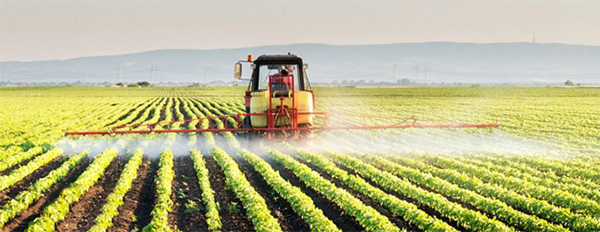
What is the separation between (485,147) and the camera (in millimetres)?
17562

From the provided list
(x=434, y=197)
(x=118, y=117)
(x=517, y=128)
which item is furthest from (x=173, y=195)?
(x=118, y=117)

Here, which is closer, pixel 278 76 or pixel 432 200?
pixel 432 200

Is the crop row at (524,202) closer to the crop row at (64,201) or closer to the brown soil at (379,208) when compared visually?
the brown soil at (379,208)

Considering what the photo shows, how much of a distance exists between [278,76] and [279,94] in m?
0.51

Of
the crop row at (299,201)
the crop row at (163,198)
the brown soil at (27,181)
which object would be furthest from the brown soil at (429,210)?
the brown soil at (27,181)

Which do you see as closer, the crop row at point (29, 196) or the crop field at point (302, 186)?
the crop field at point (302, 186)

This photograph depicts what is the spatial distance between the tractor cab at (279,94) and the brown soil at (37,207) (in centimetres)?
480

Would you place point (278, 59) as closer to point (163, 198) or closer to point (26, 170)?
point (26, 170)

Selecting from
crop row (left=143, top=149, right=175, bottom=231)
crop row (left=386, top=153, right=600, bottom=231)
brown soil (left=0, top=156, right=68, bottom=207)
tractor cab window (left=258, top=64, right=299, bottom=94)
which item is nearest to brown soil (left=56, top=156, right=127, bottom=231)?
crop row (left=143, top=149, right=175, bottom=231)

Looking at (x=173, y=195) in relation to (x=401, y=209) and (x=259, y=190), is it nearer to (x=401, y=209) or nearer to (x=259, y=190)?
(x=259, y=190)

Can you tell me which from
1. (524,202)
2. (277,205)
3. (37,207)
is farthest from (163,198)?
(524,202)

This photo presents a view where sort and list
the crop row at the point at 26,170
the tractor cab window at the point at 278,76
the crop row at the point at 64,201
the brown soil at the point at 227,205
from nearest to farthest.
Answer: the crop row at the point at 64,201 → the brown soil at the point at 227,205 → the crop row at the point at 26,170 → the tractor cab window at the point at 278,76

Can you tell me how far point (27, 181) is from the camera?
41.1ft

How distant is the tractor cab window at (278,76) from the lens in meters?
16.3
